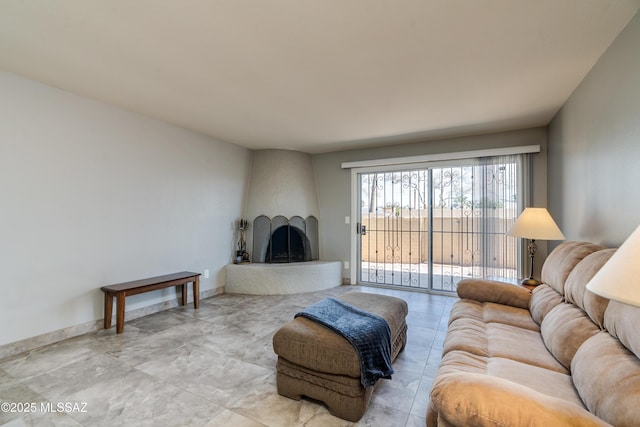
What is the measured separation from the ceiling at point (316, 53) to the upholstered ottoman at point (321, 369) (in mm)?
1921

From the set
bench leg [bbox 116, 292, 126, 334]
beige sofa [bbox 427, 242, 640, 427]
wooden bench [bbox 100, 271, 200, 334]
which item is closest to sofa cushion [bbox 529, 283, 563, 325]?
beige sofa [bbox 427, 242, 640, 427]

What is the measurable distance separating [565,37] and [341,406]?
8.91 feet

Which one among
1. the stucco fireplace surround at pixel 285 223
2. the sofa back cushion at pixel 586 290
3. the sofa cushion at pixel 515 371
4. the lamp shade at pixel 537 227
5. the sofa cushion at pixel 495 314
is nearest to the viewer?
the sofa cushion at pixel 515 371

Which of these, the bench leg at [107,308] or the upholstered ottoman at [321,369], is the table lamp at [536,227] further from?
the bench leg at [107,308]

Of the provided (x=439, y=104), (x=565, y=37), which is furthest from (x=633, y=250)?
(x=439, y=104)

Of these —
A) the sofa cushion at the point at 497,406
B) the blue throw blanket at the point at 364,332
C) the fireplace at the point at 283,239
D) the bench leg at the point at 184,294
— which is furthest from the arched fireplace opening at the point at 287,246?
the sofa cushion at the point at 497,406

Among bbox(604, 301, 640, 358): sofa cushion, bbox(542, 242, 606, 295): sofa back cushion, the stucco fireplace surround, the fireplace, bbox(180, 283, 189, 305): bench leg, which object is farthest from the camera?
the fireplace

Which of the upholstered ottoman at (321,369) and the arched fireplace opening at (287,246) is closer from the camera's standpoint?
the upholstered ottoman at (321,369)

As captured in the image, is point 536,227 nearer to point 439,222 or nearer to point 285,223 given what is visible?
point 439,222

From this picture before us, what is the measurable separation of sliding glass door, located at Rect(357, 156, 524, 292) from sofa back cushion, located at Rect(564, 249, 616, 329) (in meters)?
2.25

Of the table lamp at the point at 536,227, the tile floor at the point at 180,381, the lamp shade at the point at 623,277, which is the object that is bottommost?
the tile floor at the point at 180,381

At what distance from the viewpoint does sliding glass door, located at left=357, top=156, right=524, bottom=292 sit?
3.85 meters

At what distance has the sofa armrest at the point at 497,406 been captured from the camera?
88 centimetres

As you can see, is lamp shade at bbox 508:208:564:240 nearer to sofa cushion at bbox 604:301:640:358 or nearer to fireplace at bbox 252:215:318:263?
sofa cushion at bbox 604:301:640:358
